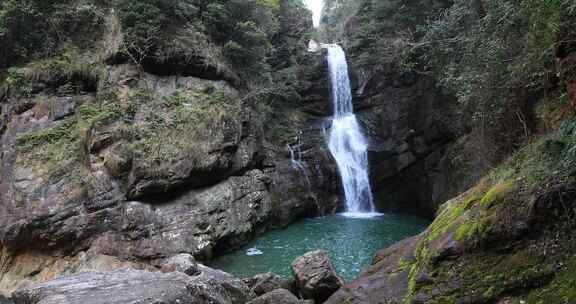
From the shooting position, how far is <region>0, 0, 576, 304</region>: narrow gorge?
4.87m

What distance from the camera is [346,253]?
40.2 feet

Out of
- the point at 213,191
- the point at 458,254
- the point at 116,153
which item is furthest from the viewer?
the point at 213,191

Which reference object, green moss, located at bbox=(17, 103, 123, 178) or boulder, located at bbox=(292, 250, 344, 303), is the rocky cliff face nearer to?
green moss, located at bbox=(17, 103, 123, 178)

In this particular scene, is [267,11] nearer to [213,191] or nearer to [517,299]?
[213,191]

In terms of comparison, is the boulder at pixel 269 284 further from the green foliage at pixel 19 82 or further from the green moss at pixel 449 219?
the green foliage at pixel 19 82

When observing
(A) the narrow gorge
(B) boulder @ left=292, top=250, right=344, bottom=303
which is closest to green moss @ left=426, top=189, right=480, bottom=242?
(A) the narrow gorge

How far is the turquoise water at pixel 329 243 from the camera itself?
1127 cm

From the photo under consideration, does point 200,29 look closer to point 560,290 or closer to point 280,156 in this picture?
point 280,156

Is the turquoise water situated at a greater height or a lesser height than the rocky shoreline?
lesser

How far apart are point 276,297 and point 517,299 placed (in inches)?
158

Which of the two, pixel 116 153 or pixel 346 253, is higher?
pixel 116 153

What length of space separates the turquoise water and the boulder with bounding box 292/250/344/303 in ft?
7.77

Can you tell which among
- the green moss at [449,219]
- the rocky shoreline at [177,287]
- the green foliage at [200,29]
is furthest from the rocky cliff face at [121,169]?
the green moss at [449,219]

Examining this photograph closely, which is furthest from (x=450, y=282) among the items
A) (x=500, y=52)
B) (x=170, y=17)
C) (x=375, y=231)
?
(x=170, y=17)
